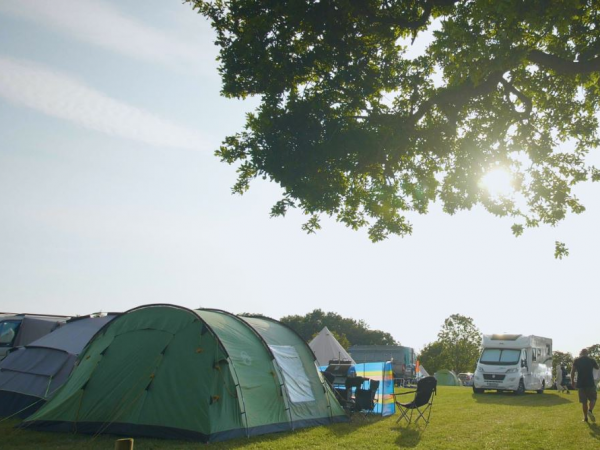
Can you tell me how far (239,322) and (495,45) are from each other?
768 centimetres

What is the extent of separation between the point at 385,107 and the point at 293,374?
669 cm

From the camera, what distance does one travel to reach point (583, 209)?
14.2 metres

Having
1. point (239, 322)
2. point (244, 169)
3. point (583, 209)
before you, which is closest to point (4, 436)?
point (239, 322)

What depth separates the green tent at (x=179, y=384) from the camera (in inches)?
403

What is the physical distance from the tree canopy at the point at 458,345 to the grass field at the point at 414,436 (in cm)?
6244

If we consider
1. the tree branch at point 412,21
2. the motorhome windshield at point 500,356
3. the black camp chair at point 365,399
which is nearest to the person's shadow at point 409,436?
the black camp chair at point 365,399

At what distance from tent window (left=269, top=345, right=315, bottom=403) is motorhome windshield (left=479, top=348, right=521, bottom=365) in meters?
14.8

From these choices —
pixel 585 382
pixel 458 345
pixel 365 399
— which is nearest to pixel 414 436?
pixel 365 399

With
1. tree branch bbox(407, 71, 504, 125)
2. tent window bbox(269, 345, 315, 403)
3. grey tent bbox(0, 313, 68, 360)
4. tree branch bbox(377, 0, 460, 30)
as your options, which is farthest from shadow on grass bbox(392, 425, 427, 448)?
grey tent bbox(0, 313, 68, 360)

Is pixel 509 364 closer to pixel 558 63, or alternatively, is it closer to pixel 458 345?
pixel 558 63

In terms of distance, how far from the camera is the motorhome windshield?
81.1 feet

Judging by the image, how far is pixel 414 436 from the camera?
37.3 ft

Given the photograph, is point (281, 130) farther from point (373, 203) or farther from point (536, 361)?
point (536, 361)

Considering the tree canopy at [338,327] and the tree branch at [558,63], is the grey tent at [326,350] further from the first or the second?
the tree canopy at [338,327]
